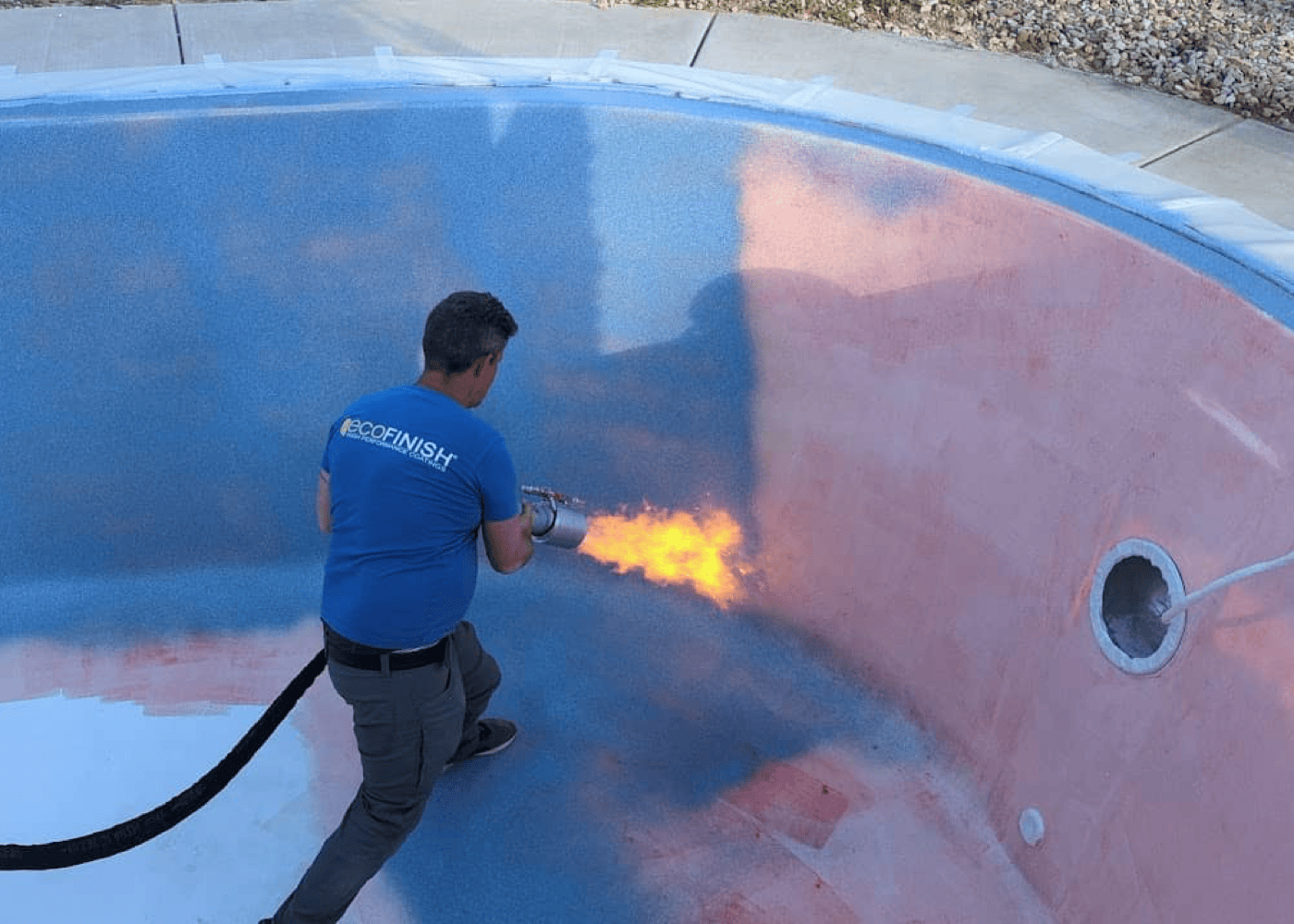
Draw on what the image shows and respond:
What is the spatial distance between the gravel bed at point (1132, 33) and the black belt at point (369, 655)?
3071 millimetres

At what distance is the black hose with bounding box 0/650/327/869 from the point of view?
2.82m

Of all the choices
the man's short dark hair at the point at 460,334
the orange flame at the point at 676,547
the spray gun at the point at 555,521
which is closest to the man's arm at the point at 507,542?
the spray gun at the point at 555,521

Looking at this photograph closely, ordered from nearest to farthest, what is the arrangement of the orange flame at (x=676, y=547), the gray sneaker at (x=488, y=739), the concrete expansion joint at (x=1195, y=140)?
1. the gray sneaker at (x=488, y=739)
2. the concrete expansion joint at (x=1195, y=140)
3. the orange flame at (x=676, y=547)

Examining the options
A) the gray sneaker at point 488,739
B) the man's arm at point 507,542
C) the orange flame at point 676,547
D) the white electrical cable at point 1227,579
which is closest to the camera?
the white electrical cable at point 1227,579

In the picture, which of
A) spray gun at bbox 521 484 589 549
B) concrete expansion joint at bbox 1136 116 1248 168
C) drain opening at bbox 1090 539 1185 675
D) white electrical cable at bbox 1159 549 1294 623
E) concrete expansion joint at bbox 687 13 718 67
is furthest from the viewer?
concrete expansion joint at bbox 687 13 718 67

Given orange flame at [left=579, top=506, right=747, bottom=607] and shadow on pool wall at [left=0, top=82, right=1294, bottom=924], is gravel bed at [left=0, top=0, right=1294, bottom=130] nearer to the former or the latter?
shadow on pool wall at [left=0, top=82, right=1294, bottom=924]

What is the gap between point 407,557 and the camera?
105 inches

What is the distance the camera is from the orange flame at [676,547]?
4.14 meters

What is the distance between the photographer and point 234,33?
445 centimetres

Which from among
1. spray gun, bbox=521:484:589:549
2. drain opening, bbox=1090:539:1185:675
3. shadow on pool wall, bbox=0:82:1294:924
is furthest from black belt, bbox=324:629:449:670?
drain opening, bbox=1090:539:1185:675

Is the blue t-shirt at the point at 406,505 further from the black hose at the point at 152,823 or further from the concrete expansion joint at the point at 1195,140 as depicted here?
the concrete expansion joint at the point at 1195,140

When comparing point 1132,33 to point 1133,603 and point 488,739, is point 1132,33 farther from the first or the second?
point 488,739

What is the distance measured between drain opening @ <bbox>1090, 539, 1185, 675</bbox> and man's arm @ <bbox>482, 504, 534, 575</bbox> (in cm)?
144

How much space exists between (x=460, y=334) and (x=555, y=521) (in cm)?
67
